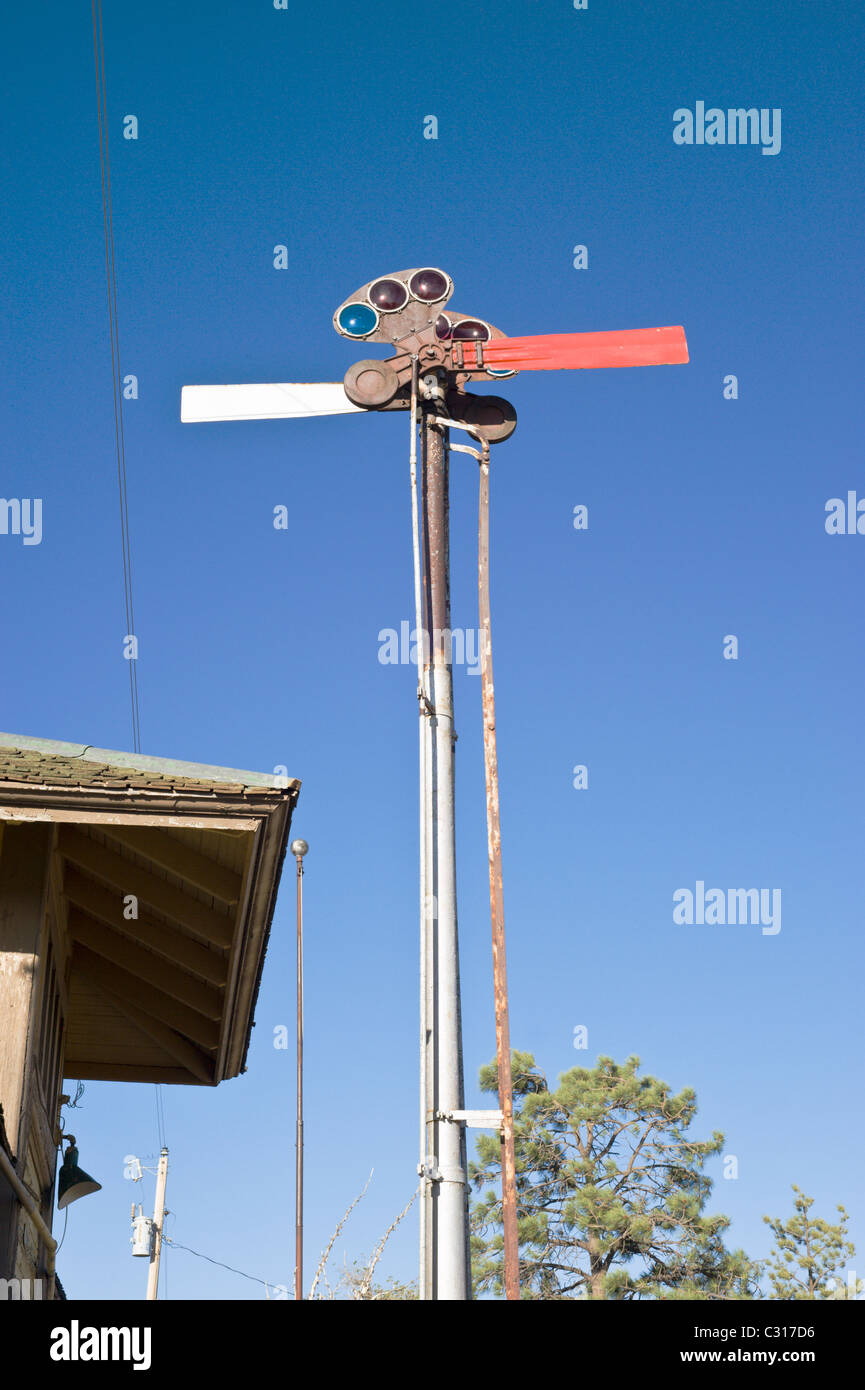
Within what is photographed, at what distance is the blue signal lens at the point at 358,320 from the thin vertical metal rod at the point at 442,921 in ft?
2.61

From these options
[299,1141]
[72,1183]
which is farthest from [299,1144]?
[72,1183]

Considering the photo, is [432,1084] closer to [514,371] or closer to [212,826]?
[212,826]

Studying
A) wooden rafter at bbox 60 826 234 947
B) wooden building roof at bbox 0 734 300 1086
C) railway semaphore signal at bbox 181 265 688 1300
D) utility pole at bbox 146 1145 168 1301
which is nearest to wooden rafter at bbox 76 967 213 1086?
wooden building roof at bbox 0 734 300 1086

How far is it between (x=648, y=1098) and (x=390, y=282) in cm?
2772

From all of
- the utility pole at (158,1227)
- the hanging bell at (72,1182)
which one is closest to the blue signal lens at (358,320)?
the hanging bell at (72,1182)

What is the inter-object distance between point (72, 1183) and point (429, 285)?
7.66 meters

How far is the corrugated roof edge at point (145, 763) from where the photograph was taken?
7.84m

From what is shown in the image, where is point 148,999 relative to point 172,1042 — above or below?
above

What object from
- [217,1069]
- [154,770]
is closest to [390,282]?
[154,770]

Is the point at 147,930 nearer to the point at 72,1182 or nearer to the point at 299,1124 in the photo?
the point at 72,1182

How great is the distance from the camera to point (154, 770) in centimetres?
808

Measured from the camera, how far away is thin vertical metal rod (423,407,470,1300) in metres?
7.76

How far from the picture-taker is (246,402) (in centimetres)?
1067
